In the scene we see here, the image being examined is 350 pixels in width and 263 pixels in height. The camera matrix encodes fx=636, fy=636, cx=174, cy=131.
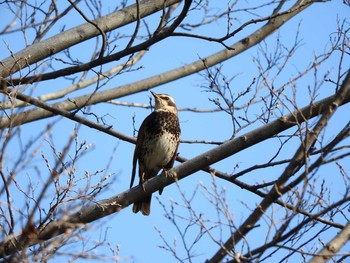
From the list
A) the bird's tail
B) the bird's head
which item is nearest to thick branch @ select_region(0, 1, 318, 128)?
the bird's head

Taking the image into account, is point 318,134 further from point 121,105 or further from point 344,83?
point 121,105

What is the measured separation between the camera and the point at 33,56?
5598 millimetres

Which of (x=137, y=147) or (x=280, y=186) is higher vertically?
(x=137, y=147)

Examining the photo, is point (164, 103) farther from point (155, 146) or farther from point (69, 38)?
point (69, 38)

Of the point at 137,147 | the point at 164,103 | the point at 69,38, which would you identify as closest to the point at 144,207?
the point at 137,147

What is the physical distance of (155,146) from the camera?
24.0ft

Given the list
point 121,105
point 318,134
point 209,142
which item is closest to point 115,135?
point 209,142

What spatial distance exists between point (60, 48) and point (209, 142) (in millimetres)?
1655

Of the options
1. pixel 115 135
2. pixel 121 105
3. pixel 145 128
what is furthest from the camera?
pixel 121 105

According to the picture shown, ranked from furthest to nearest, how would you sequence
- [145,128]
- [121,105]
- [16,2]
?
[121,105]
[145,128]
[16,2]

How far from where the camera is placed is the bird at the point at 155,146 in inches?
281

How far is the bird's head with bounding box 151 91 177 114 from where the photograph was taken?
798 centimetres

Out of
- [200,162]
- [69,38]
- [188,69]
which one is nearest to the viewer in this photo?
[200,162]

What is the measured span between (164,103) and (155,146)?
2.99ft
